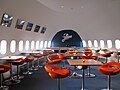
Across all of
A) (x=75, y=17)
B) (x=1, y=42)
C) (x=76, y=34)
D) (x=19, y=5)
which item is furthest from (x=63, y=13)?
(x=1, y=42)

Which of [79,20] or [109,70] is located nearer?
[109,70]

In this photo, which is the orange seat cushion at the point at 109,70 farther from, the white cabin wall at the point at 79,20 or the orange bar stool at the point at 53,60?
the white cabin wall at the point at 79,20

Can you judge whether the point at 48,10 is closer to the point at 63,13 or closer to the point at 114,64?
the point at 63,13

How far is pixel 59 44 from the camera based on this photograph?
1755cm

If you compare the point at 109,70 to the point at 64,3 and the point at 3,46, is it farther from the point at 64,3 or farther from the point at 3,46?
the point at 64,3

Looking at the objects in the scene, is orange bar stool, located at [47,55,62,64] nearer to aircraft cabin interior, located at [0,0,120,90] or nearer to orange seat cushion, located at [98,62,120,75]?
aircraft cabin interior, located at [0,0,120,90]

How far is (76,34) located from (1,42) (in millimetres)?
10275

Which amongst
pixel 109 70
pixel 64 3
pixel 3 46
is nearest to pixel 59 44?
pixel 64 3

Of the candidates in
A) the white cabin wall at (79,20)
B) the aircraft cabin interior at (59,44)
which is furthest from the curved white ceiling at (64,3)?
the white cabin wall at (79,20)

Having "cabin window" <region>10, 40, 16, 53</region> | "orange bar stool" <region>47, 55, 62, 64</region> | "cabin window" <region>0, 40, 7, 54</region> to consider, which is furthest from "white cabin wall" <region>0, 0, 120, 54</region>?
"orange bar stool" <region>47, 55, 62, 64</region>

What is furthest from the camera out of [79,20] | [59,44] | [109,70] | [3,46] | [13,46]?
[59,44]

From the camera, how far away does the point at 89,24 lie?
15.7 m

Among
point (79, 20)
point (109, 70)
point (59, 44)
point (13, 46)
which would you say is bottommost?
point (109, 70)

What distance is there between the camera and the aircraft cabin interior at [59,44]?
6457 mm
